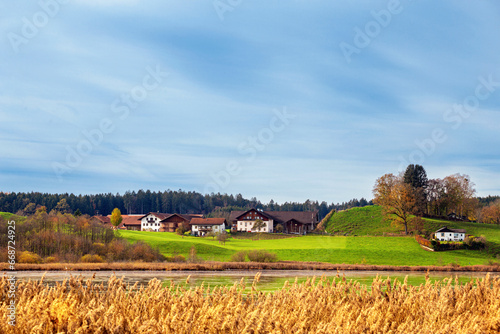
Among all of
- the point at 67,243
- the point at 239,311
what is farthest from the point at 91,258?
the point at 239,311

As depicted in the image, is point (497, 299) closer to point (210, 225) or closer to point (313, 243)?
point (313, 243)

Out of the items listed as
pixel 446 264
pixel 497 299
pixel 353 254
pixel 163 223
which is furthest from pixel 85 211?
pixel 497 299

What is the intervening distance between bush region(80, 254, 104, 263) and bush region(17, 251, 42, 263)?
13.8ft

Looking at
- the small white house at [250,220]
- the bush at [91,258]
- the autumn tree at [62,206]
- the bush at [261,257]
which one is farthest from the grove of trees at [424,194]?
the autumn tree at [62,206]

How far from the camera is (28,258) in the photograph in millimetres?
44375

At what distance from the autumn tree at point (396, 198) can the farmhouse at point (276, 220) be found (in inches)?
1192

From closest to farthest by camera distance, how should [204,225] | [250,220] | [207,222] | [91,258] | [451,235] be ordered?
[91,258]
[451,235]
[204,225]
[207,222]
[250,220]

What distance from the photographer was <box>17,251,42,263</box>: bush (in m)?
44.1

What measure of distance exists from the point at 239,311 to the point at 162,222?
124972mm

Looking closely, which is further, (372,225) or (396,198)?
(372,225)

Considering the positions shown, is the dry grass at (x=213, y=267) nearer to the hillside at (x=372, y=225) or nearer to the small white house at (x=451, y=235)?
the small white house at (x=451, y=235)

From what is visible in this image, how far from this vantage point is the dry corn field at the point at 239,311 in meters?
8.22

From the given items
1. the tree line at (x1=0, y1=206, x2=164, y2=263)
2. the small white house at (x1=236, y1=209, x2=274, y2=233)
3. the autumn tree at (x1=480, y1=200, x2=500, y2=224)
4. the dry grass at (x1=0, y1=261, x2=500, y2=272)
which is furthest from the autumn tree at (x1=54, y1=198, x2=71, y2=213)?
the autumn tree at (x1=480, y1=200, x2=500, y2=224)

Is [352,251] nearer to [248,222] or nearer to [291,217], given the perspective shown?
[291,217]
